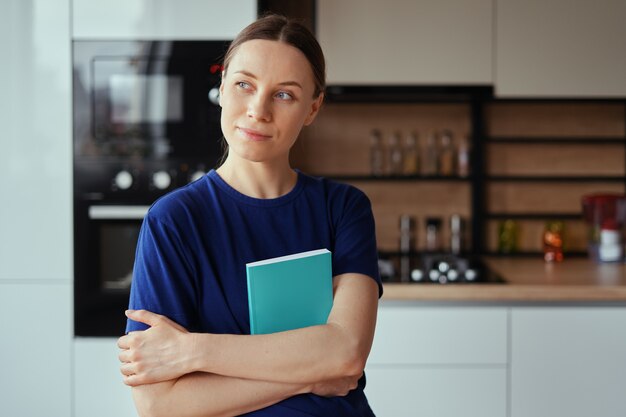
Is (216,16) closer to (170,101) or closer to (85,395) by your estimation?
(170,101)

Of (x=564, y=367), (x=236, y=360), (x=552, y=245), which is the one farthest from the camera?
(x=552, y=245)

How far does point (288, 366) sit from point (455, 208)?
7.82 feet

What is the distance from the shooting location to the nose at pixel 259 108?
3.90ft

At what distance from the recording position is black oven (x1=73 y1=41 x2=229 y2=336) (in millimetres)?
2715

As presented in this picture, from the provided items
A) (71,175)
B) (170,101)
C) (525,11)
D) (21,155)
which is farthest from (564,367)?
(21,155)

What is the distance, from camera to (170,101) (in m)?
2.73

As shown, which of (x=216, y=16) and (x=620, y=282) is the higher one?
(x=216, y=16)

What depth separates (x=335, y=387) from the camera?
1210mm

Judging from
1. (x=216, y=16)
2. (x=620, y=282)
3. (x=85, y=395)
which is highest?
(x=216, y=16)

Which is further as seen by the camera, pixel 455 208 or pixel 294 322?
pixel 455 208

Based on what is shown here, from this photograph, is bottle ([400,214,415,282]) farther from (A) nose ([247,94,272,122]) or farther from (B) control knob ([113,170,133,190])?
(A) nose ([247,94,272,122])

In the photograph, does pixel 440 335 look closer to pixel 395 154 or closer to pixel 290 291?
pixel 395 154

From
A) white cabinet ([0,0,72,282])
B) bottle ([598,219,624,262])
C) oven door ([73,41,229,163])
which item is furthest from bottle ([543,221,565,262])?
white cabinet ([0,0,72,282])

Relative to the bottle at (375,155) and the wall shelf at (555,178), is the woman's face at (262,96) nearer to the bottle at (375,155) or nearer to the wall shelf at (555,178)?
the bottle at (375,155)
